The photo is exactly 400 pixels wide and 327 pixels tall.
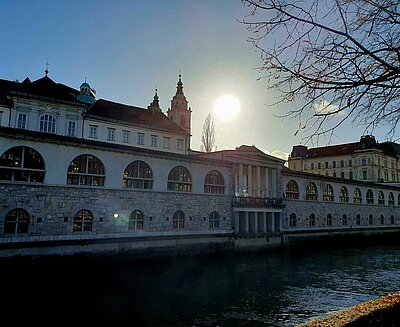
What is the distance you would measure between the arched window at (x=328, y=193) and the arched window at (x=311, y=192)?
69.1 inches

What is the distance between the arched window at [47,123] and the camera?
33.5 metres

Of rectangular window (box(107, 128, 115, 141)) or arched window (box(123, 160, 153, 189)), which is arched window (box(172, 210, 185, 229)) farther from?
rectangular window (box(107, 128, 115, 141))

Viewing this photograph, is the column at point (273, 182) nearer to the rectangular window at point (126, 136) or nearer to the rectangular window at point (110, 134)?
the rectangular window at point (126, 136)

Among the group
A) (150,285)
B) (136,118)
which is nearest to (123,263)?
(150,285)

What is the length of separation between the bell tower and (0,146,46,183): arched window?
37.8 m

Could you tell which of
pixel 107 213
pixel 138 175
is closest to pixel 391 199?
pixel 138 175

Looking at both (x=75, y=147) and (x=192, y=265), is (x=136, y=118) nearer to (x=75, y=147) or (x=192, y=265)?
(x=75, y=147)

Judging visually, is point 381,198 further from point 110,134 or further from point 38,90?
point 38,90

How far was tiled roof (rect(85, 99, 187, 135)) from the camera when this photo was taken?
39.3 m

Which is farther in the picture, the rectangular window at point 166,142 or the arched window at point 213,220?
the rectangular window at point 166,142

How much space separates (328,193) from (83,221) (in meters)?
29.0

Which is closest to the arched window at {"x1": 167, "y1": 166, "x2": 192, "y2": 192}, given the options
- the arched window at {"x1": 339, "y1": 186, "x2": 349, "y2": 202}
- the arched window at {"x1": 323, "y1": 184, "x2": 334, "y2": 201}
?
the arched window at {"x1": 323, "y1": 184, "x2": 334, "y2": 201}

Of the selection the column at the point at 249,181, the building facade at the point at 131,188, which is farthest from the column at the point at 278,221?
the column at the point at 249,181

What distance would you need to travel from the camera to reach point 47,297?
1398 centimetres
